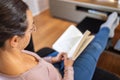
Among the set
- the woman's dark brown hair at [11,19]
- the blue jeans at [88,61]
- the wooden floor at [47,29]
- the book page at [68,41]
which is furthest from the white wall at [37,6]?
the woman's dark brown hair at [11,19]

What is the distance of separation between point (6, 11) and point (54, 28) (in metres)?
1.59

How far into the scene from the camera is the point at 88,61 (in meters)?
0.90

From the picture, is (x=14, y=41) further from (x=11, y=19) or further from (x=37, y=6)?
(x=37, y=6)

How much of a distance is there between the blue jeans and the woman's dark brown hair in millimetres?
430

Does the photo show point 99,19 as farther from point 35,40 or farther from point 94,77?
point 94,77

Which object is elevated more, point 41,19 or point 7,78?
point 7,78

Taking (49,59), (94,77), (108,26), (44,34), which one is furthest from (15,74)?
(44,34)

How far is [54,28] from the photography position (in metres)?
2.07

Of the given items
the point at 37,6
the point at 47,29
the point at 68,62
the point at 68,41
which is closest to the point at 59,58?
the point at 68,62

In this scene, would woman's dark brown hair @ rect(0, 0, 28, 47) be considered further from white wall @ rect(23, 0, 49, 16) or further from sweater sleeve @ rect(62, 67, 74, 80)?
white wall @ rect(23, 0, 49, 16)

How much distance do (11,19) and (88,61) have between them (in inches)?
20.9

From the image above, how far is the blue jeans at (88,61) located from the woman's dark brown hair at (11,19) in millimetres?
430

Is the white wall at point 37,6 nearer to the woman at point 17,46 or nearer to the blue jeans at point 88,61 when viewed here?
the blue jeans at point 88,61

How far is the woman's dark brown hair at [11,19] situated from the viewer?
0.49m
